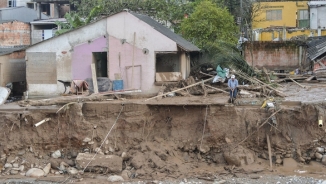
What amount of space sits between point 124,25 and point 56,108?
6.03 metres

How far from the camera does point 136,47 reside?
23969 millimetres

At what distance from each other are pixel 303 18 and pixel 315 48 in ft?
45.1

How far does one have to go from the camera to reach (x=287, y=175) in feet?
58.9

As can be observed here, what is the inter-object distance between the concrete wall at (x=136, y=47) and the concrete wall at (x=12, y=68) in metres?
5.89

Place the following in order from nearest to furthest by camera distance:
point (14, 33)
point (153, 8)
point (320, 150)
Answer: point (320, 150) < point (153, 8) < point (14, 33)

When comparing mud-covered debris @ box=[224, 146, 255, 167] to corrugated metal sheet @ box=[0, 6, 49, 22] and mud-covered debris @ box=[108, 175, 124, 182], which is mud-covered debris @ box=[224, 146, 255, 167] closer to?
mud-covered debris @ box=[108, 175, 124, 182]

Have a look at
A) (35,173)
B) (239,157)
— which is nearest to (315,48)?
(239,157)

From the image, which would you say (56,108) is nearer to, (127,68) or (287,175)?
(127,68)

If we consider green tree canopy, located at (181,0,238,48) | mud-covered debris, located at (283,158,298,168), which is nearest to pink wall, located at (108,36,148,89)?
mud-covered debris, located at (283,158,298,168)

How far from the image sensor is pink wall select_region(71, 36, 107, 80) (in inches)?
955

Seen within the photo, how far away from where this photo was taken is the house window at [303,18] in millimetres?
41841

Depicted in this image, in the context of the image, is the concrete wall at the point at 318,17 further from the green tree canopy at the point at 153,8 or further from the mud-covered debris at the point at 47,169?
the mud-covered debris at the point at 47,169

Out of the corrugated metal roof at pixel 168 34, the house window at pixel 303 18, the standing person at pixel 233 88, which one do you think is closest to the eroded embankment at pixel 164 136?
the standing person at pixel 233 88

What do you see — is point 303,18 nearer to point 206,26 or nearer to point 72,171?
point 206,26
